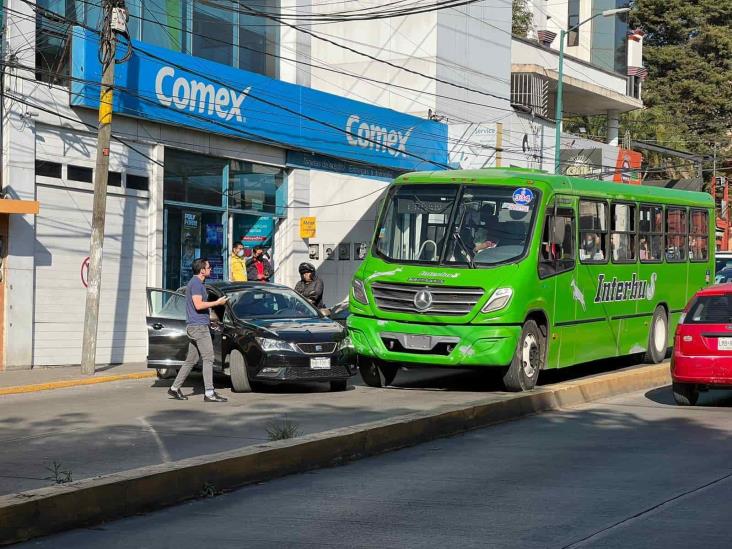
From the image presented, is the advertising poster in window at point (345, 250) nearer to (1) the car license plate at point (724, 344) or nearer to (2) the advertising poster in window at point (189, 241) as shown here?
(2) the advertising poster in window at point (189, 241)

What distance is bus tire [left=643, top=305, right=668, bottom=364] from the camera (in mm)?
20453

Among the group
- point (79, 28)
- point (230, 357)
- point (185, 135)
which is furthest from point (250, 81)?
point (230, 357)

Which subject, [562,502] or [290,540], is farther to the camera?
[562,502]

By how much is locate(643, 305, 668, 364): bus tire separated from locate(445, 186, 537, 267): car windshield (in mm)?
5227

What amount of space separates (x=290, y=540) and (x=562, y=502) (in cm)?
224

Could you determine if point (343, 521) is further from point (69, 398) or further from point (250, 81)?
point (250, 81)

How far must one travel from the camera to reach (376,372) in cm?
1702

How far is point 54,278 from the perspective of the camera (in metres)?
21.0

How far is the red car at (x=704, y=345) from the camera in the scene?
14406 millimetres

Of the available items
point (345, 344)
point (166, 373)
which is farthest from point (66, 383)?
point (345, 344)

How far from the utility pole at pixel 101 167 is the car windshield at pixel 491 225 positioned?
21.4 feet

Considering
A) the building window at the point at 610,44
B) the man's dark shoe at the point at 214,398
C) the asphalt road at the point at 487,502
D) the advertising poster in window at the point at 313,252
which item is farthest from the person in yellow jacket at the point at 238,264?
the building window at the point at 610,44

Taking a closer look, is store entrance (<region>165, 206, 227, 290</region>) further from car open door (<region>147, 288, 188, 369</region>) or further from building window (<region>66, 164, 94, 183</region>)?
car open door (<region>147, 288, 188, 369</region>)

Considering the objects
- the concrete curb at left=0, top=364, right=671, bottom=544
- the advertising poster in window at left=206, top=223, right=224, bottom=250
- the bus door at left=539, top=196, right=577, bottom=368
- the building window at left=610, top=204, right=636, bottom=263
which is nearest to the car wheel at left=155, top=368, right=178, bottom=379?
the bus door at left=539, top=196, right=577, bottom=368
